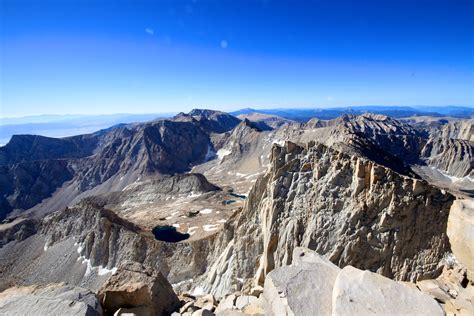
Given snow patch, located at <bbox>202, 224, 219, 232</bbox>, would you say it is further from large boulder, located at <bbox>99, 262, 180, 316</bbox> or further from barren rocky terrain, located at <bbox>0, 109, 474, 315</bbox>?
large boulder, located at <bbox>99, 262, 180, 316</bbox>

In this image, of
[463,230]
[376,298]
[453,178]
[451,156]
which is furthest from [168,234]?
[451,156]

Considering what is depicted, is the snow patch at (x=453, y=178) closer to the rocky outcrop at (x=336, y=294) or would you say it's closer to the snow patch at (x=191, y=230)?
the snow patch at (x=191, y=230)

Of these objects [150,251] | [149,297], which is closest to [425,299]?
[149,297]

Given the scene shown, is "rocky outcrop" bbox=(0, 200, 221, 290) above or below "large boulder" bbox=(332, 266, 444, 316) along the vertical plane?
below

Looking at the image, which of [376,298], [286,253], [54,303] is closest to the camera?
[376,298]

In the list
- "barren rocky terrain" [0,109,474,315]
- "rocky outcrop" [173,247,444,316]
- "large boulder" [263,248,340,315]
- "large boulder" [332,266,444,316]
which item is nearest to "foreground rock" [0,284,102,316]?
"barren rocky terrain" [0,109,474,315]

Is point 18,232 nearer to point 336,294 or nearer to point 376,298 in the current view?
point 336,294

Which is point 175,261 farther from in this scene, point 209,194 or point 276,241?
point 209,194
